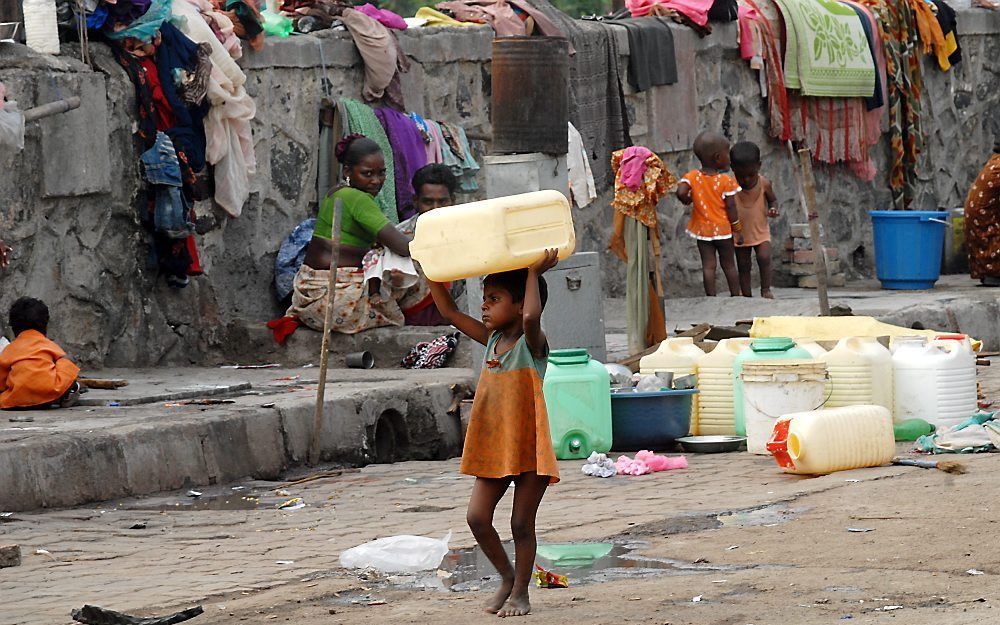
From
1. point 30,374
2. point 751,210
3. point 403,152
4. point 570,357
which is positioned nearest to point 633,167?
point 403,152

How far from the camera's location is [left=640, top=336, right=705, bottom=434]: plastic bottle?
9281 mm

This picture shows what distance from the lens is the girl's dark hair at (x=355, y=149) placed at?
10.8 metres

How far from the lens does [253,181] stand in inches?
443

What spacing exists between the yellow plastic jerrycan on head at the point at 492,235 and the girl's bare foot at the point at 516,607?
96cm

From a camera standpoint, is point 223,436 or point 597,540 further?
point 223,436

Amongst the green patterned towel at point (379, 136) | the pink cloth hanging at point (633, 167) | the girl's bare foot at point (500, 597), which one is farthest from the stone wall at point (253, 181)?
the girl's bare foot at point (500, 597)

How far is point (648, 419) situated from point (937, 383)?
1.44 meters

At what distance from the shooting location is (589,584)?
5.43 meters

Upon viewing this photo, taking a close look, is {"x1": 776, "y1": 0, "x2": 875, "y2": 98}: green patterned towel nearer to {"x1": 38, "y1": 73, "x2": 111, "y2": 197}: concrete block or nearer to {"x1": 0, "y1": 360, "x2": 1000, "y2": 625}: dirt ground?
{"x1": 38, "y1": 73, "x2": 111, "y2": 197}: concrete block

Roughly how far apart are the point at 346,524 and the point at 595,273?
3.59 m

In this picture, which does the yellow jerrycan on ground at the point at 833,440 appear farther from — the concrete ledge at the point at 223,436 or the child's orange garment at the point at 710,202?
the child's orange garment at the point at 710,202

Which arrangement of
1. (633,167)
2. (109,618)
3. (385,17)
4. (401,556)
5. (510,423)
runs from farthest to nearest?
(385,17) < (633,167) < (401,556) < (510,423) < (109,618)

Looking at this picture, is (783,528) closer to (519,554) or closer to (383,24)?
(519,554)

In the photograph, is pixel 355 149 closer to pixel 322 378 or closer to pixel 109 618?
pixel 322 378
